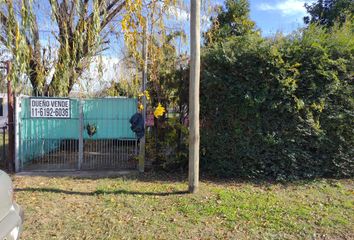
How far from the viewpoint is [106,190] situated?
675cm

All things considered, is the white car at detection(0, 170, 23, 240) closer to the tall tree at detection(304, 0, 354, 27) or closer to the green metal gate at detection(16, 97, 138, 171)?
the green metal gate at detection(16, 97, 138, 171)

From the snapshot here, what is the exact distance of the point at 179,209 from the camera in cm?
586

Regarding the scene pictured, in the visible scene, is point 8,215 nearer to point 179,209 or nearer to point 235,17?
point 179,209

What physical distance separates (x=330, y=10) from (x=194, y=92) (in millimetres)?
13759

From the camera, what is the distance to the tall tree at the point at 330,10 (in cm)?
1614

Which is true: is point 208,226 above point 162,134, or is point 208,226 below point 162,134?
below

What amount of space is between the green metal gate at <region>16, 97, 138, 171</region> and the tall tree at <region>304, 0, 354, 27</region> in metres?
10.8

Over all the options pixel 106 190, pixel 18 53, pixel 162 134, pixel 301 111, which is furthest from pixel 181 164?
pixel 18 53

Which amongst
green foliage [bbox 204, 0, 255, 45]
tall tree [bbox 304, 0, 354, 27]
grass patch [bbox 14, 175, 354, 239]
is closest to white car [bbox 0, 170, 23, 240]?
grass patch [bbox 14, 175, 354, 239]

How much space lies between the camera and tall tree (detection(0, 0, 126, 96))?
7129 mm

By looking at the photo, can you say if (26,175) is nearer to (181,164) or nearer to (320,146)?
(181,164)

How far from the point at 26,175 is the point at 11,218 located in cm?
484

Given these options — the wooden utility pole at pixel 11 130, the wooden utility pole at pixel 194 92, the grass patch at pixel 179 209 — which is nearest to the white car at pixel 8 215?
the grass patch at pixel 179 209

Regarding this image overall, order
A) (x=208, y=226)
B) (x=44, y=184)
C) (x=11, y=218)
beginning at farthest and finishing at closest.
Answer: (x=44, y=184)
(x=208, y=226)
(x=11, y=218)
